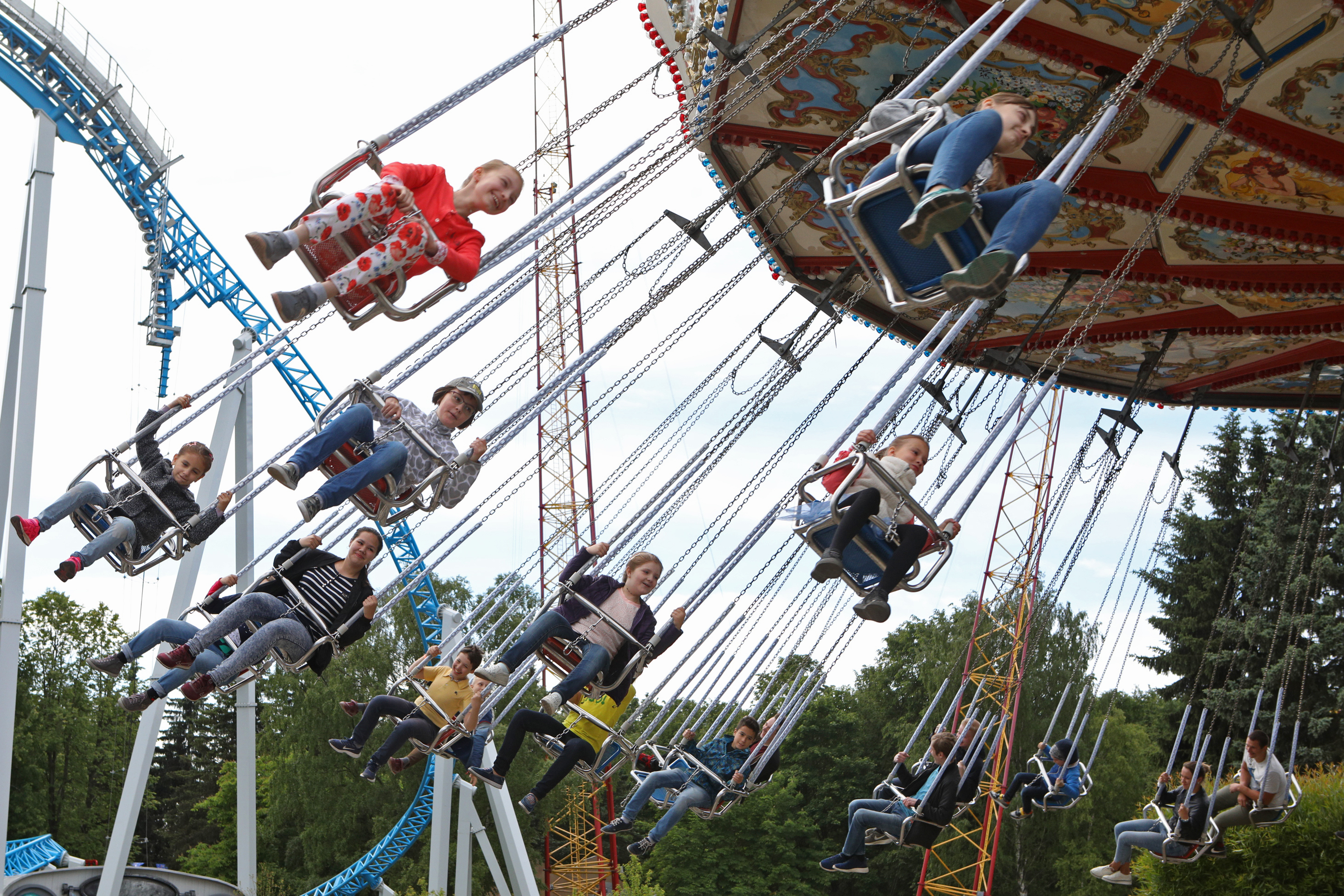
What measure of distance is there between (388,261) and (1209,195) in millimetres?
5742

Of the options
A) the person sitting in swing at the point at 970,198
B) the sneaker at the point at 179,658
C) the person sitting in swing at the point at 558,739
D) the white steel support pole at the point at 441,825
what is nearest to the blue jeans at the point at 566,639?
the person sitting in swing at the point at 558,739

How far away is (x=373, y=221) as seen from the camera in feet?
17.8

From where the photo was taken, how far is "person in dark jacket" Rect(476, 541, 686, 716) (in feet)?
20.9

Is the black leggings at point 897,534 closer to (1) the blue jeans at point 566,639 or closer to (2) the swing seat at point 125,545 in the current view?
(1) the blue jeans at point 566,639

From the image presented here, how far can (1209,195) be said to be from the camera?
865 cm

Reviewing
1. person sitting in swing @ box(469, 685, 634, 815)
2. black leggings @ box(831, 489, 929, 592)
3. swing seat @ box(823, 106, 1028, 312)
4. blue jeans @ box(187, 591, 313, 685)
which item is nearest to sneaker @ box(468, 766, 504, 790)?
person sitting in swing @ box(469, 685, 634, 815)

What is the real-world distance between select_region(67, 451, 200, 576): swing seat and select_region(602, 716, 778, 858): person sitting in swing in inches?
124

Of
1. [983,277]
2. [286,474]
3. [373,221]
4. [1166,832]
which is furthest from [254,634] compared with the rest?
[1166,832]

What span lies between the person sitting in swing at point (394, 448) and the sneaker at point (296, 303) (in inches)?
25.2

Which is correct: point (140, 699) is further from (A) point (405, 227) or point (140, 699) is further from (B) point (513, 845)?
(B) point (513, 845)

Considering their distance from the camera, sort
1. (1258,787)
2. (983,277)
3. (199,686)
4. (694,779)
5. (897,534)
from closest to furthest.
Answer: (983,277)
(897,534)
(199,686)
(1258,787)
(694,779)

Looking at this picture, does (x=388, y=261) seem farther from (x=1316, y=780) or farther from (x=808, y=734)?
(x=808, y=734)

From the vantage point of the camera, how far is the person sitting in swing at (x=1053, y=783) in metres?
9.62

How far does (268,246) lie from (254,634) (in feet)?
6.77
